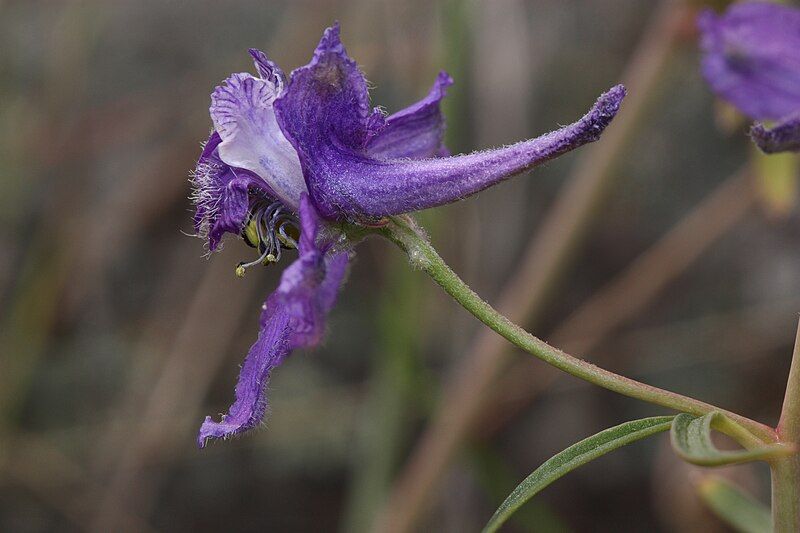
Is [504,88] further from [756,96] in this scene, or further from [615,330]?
[756,96]

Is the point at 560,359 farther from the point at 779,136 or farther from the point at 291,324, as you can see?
the point at 779,136

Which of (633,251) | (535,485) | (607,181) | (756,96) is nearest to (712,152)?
(633,251)

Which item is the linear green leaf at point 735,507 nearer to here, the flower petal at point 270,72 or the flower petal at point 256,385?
the flower petal at point 256,385

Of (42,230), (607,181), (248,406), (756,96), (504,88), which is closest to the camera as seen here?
(248,406)

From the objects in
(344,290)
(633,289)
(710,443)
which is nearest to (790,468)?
(710,443)

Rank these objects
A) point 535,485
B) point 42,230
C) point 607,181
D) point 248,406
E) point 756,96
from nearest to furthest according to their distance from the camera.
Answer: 1. point 535,485
2. point 248,406
3. point 756,96
4. point 607,181
5. point 42,230

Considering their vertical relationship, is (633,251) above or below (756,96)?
above

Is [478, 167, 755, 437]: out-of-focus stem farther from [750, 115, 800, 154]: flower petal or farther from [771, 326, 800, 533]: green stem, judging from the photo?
[771, 326, 800, 533]: green stem
